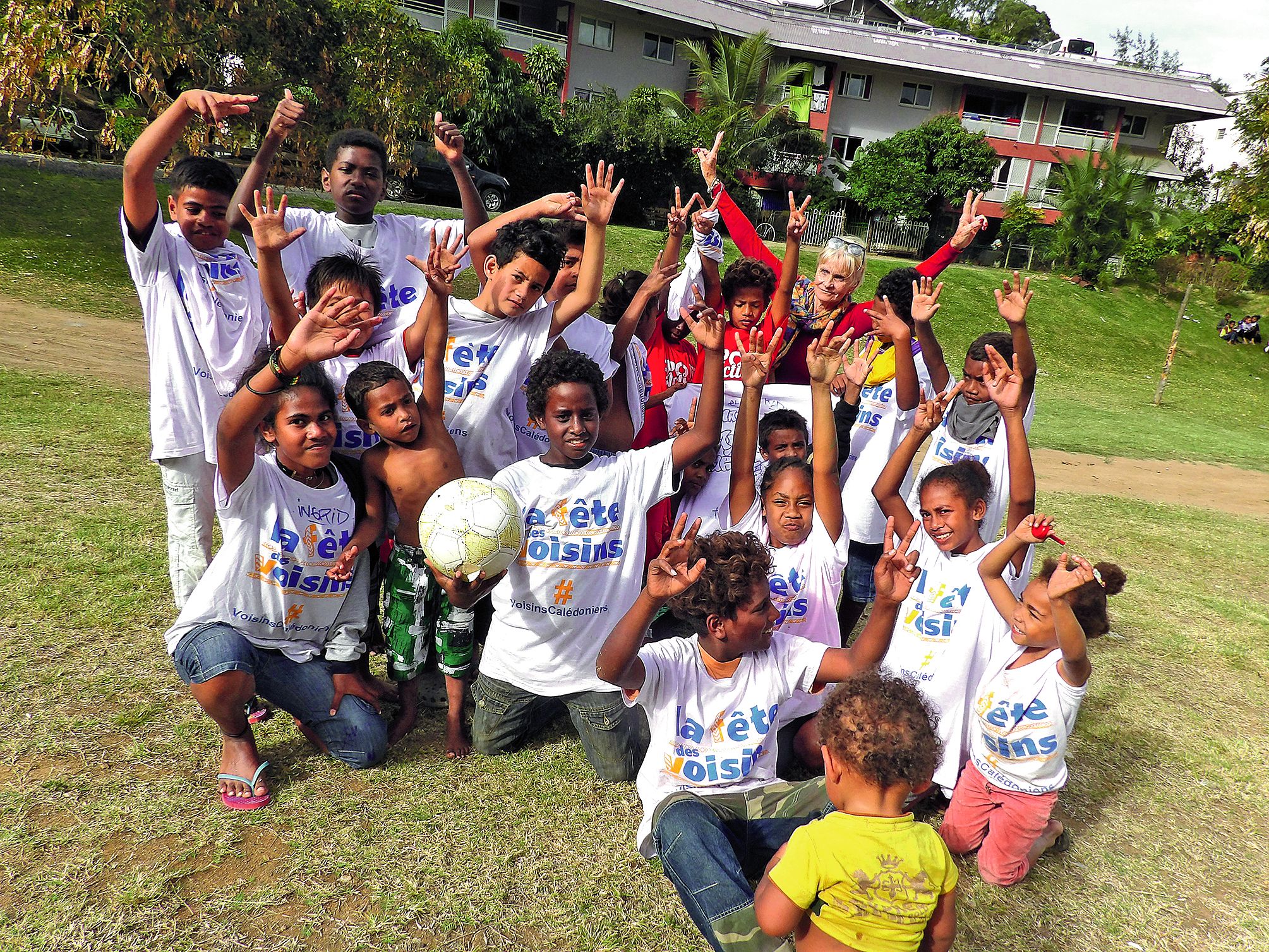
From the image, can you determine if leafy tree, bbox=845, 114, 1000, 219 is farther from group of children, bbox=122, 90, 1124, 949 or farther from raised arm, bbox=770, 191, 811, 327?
group of children, bbox=122, 90, 1124, 949

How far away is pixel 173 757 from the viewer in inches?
130

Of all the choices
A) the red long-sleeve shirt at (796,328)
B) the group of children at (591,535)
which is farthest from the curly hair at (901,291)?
the group of children at (591,535)

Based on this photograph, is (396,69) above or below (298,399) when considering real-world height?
above

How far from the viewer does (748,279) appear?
179 inches

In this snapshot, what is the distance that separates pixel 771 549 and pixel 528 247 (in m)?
1.73

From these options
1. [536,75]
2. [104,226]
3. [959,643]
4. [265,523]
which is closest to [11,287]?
[104,226]

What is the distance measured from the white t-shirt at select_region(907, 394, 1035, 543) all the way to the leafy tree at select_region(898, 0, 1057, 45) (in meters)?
56.7

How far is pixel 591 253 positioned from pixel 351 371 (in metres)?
1.18

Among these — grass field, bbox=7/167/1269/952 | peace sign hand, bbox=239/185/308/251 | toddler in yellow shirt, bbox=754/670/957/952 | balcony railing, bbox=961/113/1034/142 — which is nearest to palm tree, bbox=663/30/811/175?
balcony railing, bbox=961/113/1034/142

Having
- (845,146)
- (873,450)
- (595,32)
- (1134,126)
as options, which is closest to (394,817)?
(873,450)

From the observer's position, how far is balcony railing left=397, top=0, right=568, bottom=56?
2791cm

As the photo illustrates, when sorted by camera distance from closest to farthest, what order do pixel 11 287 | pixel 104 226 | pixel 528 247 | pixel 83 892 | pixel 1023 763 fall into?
pixel 83 892 < pixel 1023 763 < pixel 528 247 < pixel 11 287 < pixel 104 226

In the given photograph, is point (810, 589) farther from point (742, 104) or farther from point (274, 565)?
point (742, 104)

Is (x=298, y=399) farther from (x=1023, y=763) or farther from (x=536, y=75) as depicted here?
(x=536, y=75)
